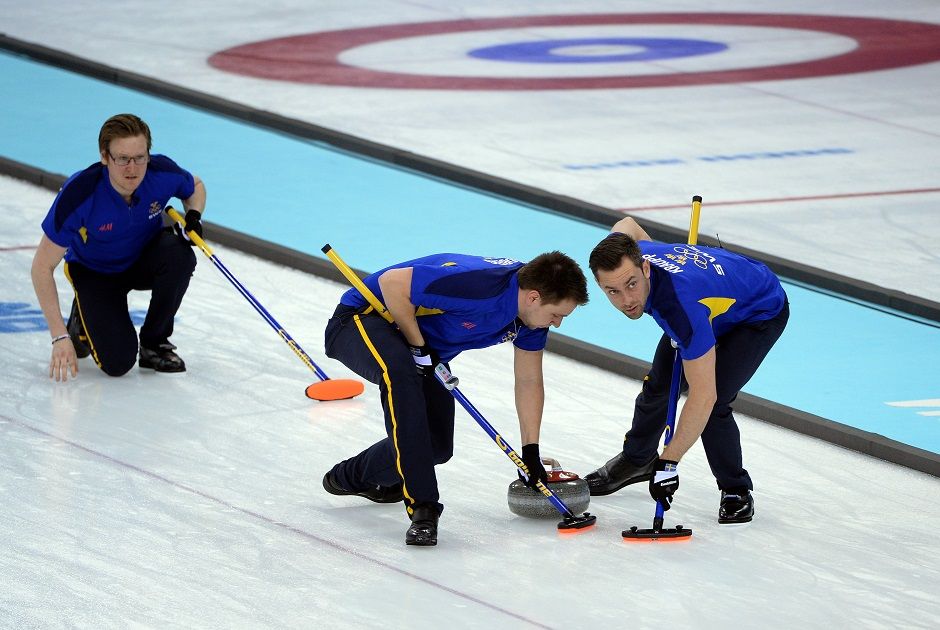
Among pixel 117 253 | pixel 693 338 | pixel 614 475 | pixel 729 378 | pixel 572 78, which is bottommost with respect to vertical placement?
pixel 572 78

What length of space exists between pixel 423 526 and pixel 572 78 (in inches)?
321

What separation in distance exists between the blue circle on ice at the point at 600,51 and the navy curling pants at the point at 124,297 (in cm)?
723

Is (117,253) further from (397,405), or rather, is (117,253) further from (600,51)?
(600,51)

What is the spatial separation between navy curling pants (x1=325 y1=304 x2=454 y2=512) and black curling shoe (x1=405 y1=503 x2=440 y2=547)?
0.02 m

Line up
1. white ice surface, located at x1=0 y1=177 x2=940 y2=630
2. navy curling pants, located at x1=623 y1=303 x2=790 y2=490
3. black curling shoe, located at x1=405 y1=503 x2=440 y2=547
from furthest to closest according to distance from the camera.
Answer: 1. navy curling pants, located at x1=623 y1=303 x2=790 y2=490
2. black curling shoe, located at x1=405 y1=503 x2=440 y2=547
3. white ice surface, located at x1=0 y1=177 x2=940 y2=630

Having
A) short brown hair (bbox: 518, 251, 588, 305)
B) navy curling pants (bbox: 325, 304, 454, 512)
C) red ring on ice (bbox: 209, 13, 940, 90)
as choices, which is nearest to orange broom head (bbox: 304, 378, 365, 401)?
navy curling pants (bbox: 325, 304, 454, 512)

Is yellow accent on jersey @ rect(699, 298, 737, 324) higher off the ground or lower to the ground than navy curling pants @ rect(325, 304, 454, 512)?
higher

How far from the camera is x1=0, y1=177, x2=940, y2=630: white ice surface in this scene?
4.04m

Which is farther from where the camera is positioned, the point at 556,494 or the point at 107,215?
the point at 107,215

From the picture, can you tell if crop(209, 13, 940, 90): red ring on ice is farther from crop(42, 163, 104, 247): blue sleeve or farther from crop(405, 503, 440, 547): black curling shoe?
crop(405, 503, 440, 547): black curling shoe

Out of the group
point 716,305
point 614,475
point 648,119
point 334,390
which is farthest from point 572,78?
point 716,305

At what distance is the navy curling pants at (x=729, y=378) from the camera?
15.2 ft

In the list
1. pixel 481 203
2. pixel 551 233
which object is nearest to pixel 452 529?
pixel 551 233

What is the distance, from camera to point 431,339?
4.59 metres
